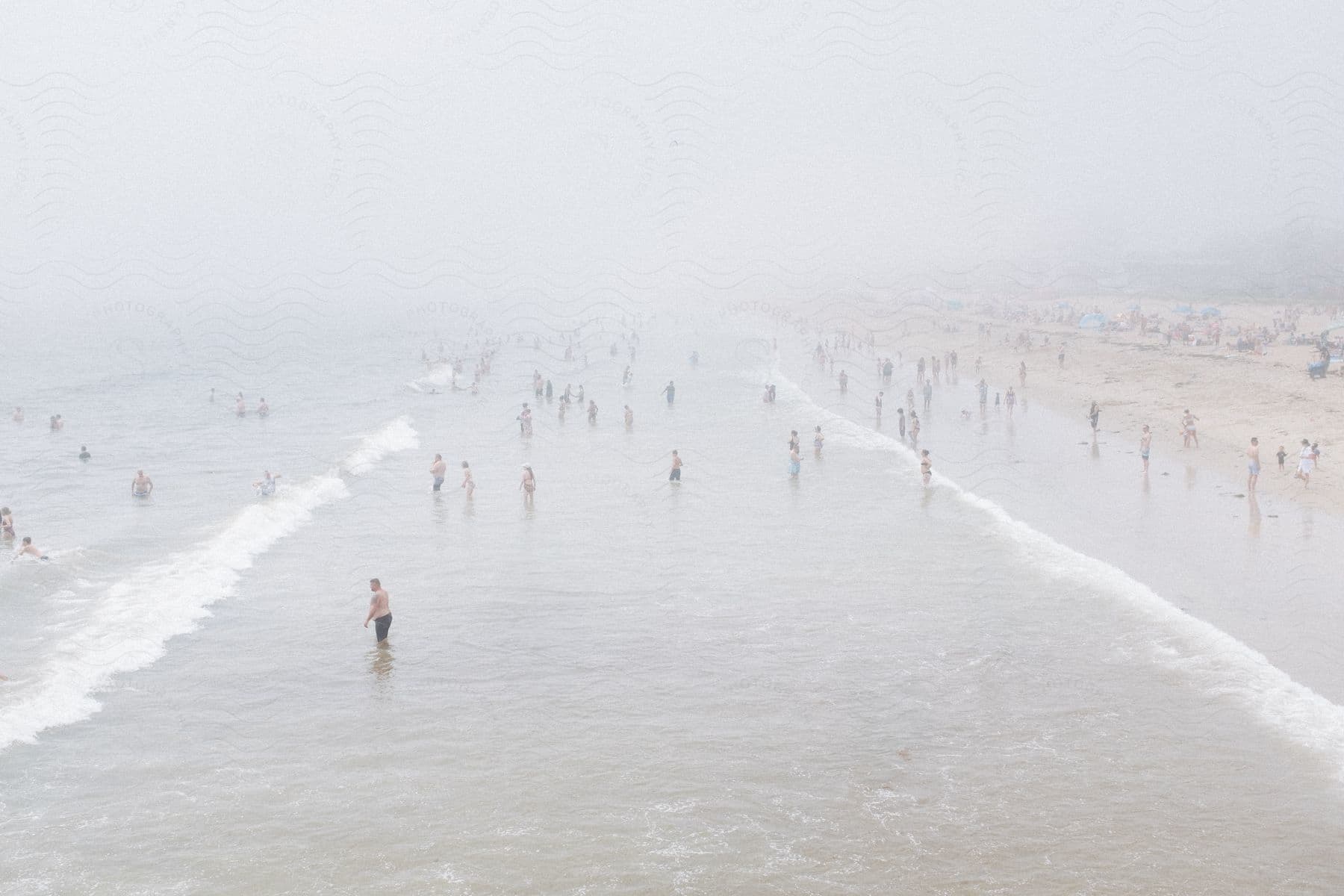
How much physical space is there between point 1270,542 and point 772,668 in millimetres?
13114

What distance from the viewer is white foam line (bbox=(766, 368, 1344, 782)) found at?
561 inches

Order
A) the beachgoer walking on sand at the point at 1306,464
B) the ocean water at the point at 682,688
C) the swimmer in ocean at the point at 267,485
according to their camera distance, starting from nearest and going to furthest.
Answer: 1. the ocean water at the point at 682,688
2. the beachgoer walking on sand at the point at 1306,464
3. the swimmer in ocean at the point at 267,485

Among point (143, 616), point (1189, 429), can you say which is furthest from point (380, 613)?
point (1189, 429)

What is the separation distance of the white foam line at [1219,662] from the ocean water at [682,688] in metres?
0.08

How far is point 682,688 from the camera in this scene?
16641 millimetres

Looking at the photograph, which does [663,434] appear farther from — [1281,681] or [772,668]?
[1281,681]

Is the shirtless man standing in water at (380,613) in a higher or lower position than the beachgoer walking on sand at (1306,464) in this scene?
lower

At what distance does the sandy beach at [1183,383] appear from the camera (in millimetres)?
34344

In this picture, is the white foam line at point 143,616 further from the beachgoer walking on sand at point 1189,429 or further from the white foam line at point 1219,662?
the beachgoer walking on sand at point 1189,429

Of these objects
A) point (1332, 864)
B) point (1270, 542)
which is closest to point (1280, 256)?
point (1270, 542)

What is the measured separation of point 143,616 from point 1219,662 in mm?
18814

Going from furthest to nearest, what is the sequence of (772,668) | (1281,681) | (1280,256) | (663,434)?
(1280,256), (663,434), (772,668), (1281,681)

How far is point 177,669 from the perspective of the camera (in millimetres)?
17938

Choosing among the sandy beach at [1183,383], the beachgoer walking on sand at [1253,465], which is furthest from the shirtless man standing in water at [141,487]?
the beachgoer walking on sand at [1253,465]
